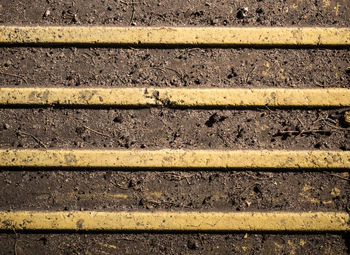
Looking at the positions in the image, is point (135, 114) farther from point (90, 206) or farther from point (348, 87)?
point (348, 87)

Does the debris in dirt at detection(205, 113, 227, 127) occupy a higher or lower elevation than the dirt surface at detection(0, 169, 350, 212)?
higher

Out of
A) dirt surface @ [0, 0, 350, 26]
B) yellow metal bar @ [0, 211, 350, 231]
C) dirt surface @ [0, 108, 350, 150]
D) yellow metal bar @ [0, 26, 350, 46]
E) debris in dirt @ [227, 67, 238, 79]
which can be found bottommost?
yellow metal bar @ [0, 211, 350, 231]

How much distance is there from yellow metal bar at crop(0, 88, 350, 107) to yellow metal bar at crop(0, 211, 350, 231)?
943 mm


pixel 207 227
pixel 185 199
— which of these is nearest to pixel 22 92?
pixel 185 199

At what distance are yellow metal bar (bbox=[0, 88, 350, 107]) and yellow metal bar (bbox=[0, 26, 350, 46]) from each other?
42 cm

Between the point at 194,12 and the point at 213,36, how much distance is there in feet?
0.90

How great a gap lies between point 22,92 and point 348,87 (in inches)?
112

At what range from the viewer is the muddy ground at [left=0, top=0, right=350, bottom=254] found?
203 cm

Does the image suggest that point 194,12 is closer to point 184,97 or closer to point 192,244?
point 184,97

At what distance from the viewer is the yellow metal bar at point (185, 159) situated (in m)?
2.02

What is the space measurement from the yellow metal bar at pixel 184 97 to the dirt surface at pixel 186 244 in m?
1.14

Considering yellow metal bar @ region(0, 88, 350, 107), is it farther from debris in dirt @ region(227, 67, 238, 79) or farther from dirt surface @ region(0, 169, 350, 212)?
dirt surface @ region(0, 169, 350, 212)

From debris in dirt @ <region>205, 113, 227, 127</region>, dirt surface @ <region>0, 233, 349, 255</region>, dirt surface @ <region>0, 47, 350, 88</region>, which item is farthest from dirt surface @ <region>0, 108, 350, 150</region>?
dirt surface @ <region>0, 233, 349, 255</region>

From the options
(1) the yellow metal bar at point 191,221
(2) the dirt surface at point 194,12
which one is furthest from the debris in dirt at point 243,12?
(1) the yellow metal bar at point 191,221
